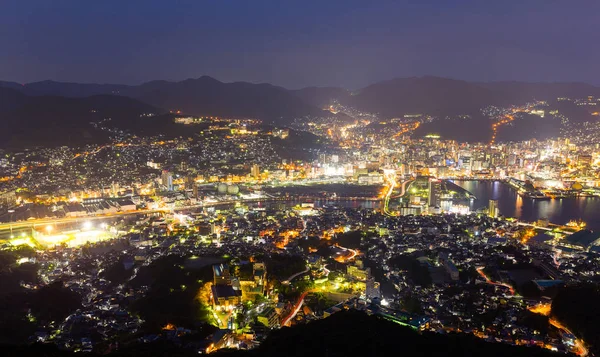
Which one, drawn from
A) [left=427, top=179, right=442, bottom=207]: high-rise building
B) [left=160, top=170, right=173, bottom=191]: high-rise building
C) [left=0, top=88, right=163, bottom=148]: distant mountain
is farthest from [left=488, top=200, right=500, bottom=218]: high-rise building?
[left=0, top=88, right=163, bottom=148]: distant mountain

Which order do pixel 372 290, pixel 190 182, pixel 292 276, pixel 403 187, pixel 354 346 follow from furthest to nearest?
pixel 403 187, pixel 190 182, pixel 292 276, pixel 372 290, pixel 354 346

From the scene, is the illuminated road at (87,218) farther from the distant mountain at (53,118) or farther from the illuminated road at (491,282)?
the illuminated road at (491,282)

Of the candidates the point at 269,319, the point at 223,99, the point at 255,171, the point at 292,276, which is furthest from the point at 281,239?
the point at 223,99

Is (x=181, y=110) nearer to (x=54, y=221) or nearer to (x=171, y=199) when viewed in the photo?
(x=171, y=199)

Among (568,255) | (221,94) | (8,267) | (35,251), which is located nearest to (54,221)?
(35,251)

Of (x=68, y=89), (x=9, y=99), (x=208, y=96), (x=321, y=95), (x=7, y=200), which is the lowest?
(x=7, y=200)

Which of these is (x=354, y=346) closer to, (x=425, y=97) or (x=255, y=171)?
(x=255, y=171)

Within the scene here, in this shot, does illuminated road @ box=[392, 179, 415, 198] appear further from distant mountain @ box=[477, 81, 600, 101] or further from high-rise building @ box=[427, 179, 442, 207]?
distant mountain @ box=[477, 81, 600, 101]
